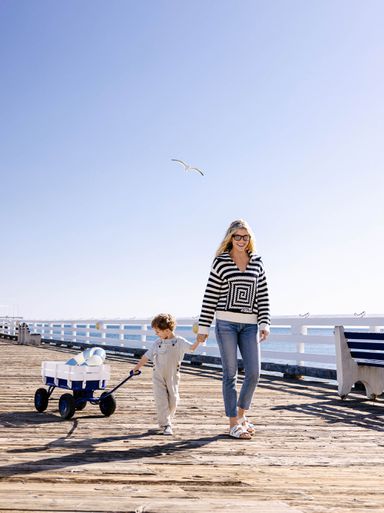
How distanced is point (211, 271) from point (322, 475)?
2236 mm

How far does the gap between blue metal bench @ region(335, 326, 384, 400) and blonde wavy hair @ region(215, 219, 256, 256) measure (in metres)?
3.32

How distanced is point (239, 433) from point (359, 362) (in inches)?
147

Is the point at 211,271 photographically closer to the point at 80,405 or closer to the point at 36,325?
the point at 80,405

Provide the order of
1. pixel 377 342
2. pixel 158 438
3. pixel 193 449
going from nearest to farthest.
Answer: pixel 193 449 < pixel 158 438 < pixel 377 342

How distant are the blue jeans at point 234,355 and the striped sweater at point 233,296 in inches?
3.2

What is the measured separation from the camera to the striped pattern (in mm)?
8562

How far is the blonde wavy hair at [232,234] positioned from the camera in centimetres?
596

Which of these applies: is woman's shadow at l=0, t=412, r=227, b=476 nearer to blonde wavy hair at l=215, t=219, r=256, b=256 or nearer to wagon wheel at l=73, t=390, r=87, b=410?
wagon wheel at l=73, t=390, r=87, b=410

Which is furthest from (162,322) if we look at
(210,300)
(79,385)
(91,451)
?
(91,451)

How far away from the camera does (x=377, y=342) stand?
8.57 m

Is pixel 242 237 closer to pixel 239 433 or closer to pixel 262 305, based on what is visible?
pixel 262 305

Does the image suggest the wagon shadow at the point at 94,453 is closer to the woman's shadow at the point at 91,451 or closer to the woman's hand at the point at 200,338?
the woman's shadow at the point at 91,451

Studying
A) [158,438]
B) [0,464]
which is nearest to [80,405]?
[158,438]

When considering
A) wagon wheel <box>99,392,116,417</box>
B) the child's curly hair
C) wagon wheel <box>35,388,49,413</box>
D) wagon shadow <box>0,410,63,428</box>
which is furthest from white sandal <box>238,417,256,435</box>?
wagon wheel <box>35,388,49,413</box>
